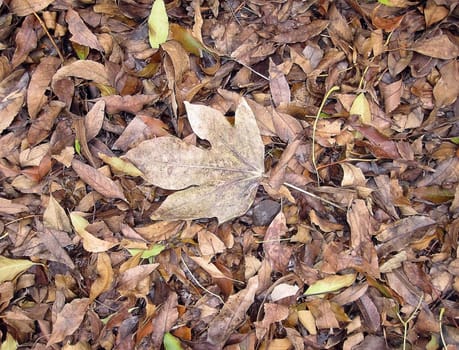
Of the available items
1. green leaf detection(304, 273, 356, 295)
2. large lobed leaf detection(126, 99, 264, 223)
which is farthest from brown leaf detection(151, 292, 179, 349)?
green leaf detection(304, 273, 356, 295)

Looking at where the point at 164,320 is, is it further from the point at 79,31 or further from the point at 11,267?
the point at 79,31

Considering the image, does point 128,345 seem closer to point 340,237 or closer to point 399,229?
point 340,237

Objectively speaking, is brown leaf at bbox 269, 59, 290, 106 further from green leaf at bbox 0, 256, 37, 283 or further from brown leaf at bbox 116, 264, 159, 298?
green leaf at bbox 0, 256, 37, 283

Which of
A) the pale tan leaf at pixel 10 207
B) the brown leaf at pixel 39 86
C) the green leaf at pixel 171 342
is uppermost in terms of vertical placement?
the brown leaf at pixel 39 86

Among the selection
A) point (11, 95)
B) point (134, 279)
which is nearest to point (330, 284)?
point (134, 279)

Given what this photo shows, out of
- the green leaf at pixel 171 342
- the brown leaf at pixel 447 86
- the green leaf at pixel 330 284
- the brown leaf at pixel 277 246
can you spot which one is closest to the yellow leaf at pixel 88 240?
the green leaf at pixel 171 342

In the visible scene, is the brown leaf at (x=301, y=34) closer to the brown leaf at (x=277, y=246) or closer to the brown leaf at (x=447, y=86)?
the brown leaf at (x=447, y=86)
